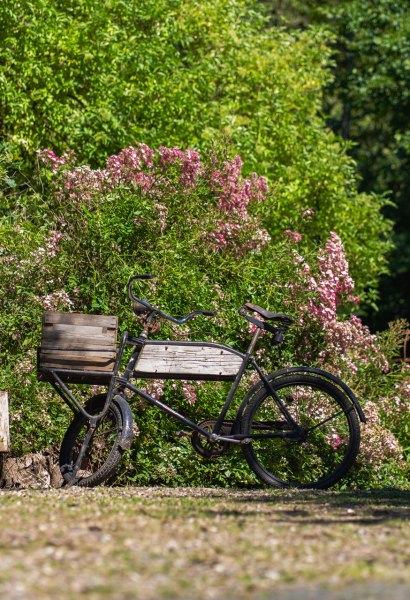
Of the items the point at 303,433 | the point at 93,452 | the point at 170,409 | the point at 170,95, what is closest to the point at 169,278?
the point at 93,452

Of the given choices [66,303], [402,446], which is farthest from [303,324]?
[66,303]

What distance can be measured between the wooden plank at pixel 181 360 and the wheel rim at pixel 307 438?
0.38 metres

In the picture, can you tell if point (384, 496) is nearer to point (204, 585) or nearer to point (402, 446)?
point (402, 446)

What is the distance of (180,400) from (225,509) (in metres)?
3.15

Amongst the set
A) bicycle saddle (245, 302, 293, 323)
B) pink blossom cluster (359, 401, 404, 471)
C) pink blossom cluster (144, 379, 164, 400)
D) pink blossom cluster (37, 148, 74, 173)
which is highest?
pink blossom cluster (37, 148, 74, 173)

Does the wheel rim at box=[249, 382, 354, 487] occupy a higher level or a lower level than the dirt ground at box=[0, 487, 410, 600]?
lower

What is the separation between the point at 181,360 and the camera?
274 inches

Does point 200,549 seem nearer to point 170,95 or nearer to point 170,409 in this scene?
point 170,409

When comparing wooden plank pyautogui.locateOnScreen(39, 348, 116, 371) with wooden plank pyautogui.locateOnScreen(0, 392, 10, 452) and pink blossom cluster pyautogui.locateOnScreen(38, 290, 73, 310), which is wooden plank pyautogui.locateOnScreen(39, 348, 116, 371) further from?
pink blossom cluster pyautogui.locateOnScreen(38, 290, 73, 310)

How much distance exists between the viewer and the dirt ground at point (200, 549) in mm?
3359

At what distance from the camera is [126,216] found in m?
9.04

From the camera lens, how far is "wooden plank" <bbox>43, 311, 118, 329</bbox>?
6.97m

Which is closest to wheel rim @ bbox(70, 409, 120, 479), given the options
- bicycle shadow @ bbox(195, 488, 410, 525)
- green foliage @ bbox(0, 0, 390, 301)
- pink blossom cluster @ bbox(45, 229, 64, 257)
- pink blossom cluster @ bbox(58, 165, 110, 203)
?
bicycle shadow @ bbox(195, 488, 410, 525)

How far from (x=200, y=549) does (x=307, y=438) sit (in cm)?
353
